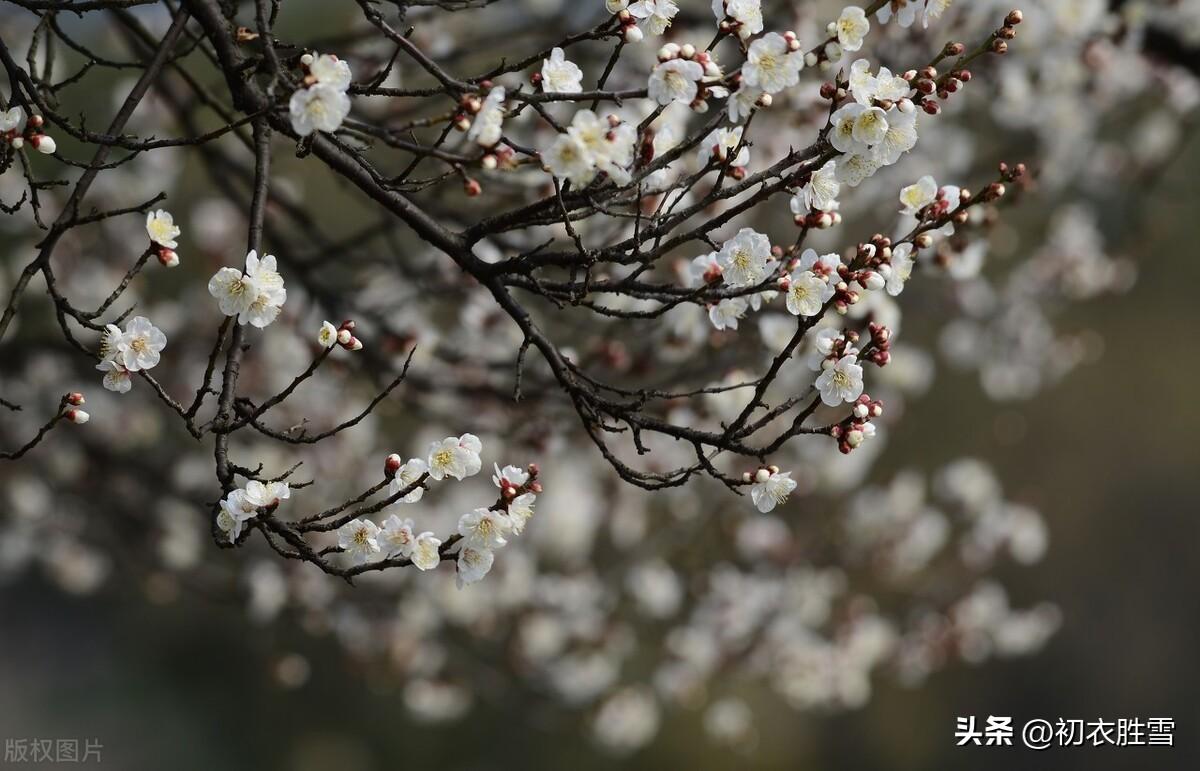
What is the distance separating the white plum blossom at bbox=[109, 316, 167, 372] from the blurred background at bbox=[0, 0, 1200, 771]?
984 cm

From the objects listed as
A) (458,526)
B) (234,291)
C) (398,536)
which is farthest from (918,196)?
(234,291)

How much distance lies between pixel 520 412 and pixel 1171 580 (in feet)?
39.2

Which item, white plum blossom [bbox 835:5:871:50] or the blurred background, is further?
the blurred background

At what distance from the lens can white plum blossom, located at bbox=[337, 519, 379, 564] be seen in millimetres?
2260

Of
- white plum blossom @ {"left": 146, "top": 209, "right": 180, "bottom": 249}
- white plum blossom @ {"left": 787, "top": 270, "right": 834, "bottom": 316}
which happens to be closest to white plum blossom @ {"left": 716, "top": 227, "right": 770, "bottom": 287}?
white plum blossom @ {"left": 787, "top": 270, "right": 834, "bottom": 316}

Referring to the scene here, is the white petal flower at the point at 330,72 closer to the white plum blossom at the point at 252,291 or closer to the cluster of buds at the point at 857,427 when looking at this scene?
the white plum blossom at the point at 252,291

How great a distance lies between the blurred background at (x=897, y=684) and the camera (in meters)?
12.3

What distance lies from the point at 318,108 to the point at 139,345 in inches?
25.9

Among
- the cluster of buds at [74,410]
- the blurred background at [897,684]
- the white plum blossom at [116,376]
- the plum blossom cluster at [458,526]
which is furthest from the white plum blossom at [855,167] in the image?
the blurred background at [897,684]

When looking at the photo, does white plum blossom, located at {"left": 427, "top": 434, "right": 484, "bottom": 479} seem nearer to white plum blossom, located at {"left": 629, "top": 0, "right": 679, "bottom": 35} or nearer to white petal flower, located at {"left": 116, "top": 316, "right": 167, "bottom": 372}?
white petal flower, located at {"left": 116, "top": 316, "right": 167, "bottom": 372}

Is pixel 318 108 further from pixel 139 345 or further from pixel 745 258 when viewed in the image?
pixel 745 258

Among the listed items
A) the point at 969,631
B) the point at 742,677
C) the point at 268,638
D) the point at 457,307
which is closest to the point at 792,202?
the point at 457,307

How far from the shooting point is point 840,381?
7.47ft

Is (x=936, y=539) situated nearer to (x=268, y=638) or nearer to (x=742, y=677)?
(x=742, y=677)
